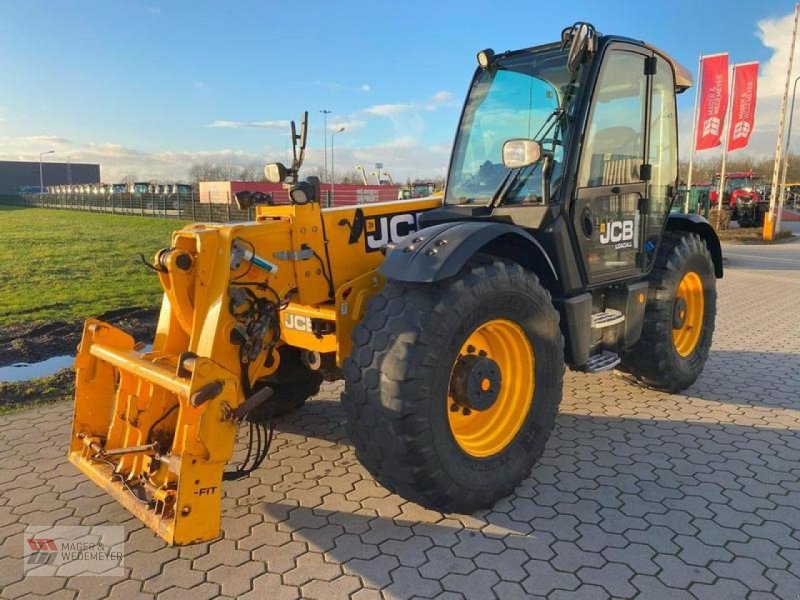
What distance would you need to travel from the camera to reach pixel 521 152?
3.53m

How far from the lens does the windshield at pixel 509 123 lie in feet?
13.5

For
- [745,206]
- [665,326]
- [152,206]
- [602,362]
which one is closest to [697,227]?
[665,326]

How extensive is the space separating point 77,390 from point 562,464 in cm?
303

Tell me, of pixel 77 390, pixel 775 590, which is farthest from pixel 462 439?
pixel 77 390

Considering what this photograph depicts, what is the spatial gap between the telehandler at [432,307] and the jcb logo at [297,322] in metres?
0.02

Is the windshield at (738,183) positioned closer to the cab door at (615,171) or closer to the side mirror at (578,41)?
the cab door at (615,171)

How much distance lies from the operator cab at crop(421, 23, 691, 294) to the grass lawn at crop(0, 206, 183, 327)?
248 inches

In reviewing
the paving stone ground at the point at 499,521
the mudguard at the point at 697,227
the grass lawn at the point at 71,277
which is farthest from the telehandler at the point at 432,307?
the grass lawn at the point at 71,277

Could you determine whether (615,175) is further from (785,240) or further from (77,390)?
(785,240)

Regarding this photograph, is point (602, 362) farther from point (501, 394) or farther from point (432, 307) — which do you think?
point (432, 307)

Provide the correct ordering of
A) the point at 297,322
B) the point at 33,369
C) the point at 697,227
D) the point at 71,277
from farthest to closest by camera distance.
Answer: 1. the point at 71,277
2. the point at 33,369
3. the point at 697,227
4. the point at 297,322

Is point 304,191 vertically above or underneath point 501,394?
above

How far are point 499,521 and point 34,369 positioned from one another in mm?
5162

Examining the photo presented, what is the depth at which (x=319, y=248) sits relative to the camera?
11.9 feet
